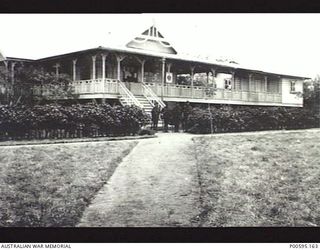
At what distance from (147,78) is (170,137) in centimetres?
1058

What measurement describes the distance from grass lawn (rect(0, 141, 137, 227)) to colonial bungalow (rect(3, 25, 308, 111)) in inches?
280

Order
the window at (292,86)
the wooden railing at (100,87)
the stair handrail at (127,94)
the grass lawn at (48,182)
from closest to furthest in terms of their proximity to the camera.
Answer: the grass lawn at (48,182) < the stair handrail at (127,94) < the wooden railing at (100,87) < the window at (292,86)

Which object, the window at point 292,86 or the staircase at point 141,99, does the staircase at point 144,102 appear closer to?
the staircase at point 141,99

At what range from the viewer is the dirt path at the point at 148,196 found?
9.59 metres

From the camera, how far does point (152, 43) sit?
24406 millimetres

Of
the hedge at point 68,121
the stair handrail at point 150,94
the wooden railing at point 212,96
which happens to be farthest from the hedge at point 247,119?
the wooden railing at point 212,96

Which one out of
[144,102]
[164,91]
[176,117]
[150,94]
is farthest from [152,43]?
[176,117]

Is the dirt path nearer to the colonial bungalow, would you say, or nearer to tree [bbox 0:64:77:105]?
tree [bbox 0:64:77:105]

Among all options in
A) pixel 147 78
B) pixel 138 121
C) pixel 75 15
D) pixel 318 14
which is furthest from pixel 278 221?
pixel 147 78

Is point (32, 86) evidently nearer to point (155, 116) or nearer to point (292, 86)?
point (155, 116)

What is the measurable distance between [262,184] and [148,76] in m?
16.5

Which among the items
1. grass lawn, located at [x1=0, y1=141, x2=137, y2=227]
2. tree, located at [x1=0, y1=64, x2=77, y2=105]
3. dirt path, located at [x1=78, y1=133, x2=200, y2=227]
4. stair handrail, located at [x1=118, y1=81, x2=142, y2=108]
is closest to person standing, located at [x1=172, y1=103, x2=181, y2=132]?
stair handrail, located at [x1=118, y1=81, x2=142, y2=108]

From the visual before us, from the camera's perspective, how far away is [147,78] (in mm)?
26469

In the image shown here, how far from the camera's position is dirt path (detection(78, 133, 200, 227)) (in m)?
9.59
